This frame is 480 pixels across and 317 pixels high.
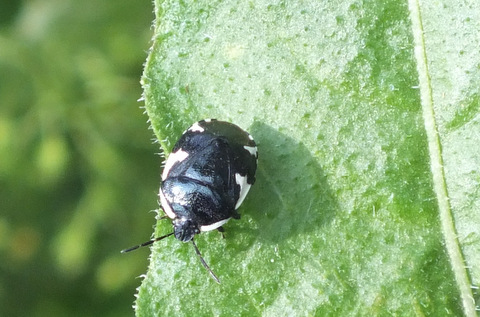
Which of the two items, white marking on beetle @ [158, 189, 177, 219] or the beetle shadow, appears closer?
the beetle shadow

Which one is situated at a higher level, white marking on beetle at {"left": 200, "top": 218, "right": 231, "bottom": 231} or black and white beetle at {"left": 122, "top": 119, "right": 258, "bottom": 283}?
black and white beetle at {"left": 122, "top": 119, "right": 258, "bottom": 283}

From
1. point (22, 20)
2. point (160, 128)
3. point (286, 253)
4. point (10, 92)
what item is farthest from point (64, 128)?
point (286, 253)

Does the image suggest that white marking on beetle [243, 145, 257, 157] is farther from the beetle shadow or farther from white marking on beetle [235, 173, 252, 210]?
white marking on beetle [235, 173, 252, 210]

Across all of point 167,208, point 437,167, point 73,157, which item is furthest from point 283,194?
point 73,157

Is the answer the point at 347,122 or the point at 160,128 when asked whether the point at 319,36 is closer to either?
the point at 347,122

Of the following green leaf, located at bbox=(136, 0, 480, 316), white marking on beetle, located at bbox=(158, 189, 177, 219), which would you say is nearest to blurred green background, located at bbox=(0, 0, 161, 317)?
white marking on beetle, located at bbox=(158, 189, 177, 219)

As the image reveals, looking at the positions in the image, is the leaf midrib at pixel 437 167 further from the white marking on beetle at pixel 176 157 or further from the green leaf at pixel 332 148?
the white marking on beetle at pixel 176 157

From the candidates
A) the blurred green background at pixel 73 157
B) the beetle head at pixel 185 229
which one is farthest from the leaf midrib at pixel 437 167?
the blurred green background at pixel 73 157

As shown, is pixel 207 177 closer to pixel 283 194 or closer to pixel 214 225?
pixel 214 225
